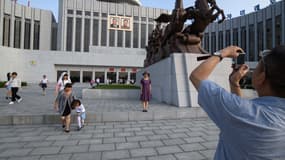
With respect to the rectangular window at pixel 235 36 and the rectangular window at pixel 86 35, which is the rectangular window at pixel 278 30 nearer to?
the rectangular window at pixel 235 36

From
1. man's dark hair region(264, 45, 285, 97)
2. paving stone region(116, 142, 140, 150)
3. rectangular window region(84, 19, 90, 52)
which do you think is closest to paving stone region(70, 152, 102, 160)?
paving stone region(116, 142, 140, 150)

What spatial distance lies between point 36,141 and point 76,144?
1037mm

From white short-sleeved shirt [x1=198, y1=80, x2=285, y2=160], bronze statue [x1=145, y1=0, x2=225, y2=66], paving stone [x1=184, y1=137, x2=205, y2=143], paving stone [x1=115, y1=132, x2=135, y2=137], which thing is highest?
bronze statue [x1=145, y1=0, x2=225, y2=66]

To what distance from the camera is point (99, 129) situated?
18.2ft

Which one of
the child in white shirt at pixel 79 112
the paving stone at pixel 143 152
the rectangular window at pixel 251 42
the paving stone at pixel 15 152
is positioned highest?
the rectangular window at pixel 251 42

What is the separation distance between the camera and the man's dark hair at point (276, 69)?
3.23 ft

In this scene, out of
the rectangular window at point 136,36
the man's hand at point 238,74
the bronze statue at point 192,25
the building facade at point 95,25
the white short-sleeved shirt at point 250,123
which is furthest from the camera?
the rectangular window at point 136,36

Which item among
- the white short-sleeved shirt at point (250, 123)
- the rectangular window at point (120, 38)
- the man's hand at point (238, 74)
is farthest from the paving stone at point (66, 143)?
the rectangular window at point (120, 38)

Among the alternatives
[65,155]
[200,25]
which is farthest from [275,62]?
[200,25]

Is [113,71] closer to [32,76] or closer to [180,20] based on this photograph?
[32,76]

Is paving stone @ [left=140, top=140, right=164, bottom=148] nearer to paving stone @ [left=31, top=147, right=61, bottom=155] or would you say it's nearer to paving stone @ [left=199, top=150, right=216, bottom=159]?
paving stone @ [left=199, top=150, right=216, bottom=159]

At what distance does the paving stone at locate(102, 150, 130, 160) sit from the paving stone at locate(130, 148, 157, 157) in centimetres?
13

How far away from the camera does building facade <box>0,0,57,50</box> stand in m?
44.4

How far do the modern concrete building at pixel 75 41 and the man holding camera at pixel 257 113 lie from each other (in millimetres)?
41915
